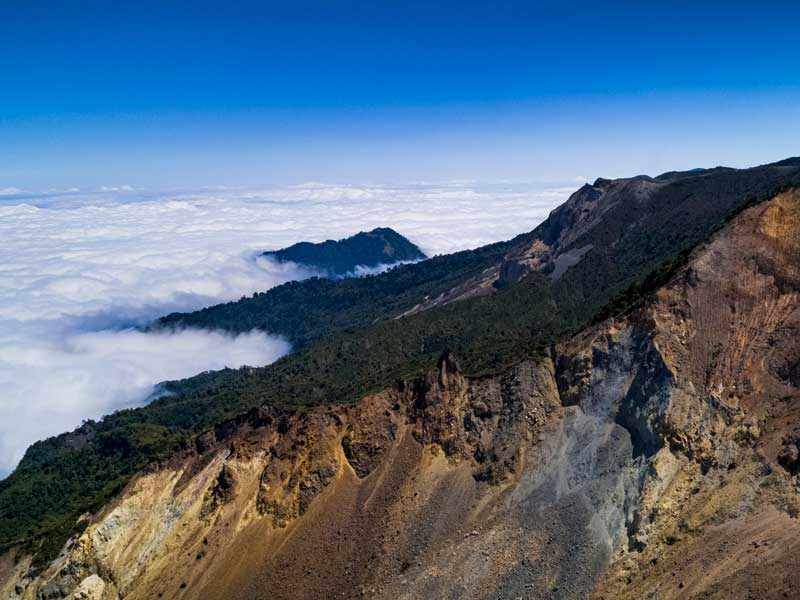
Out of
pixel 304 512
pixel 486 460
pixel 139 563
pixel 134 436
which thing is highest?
pixel 486 460

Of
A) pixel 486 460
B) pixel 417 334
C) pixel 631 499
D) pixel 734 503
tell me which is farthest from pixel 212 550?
pixel 417 334

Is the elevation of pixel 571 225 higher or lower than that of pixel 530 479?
higher

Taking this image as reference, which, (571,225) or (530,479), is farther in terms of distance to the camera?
(571,225)

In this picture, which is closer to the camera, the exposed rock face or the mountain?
the mountain

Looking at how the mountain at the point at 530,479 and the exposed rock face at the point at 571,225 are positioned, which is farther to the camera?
the exposed rock face at the point at 571,225

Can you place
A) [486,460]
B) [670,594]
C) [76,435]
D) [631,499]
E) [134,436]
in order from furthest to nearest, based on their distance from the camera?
1. [76,435]
2. [134,436]
3. [486,460]
4. [631,499]
5. [670,594]

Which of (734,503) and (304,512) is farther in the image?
(304,512)

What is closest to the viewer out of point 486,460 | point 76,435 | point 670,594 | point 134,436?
point 670,594

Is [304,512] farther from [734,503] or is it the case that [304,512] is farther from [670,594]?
[734,503]
